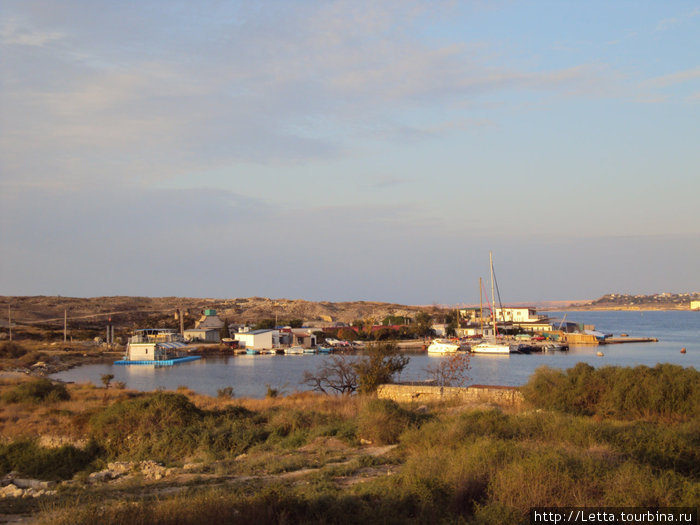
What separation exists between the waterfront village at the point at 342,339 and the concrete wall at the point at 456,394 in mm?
34586

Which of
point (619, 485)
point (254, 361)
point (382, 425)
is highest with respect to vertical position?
point (619, 485)

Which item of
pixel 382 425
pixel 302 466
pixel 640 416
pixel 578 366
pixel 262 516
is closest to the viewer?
pixel 262 516

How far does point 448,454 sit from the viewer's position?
27.6 feet

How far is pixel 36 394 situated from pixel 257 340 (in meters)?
50.8

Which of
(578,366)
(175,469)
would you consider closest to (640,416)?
(578,366)

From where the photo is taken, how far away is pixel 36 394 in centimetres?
2162

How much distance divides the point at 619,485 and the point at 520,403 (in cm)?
1172

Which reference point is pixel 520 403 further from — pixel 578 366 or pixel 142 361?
pixel 142 361

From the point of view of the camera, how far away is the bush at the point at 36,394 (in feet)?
69.4

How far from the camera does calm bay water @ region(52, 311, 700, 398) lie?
41147 millimetres

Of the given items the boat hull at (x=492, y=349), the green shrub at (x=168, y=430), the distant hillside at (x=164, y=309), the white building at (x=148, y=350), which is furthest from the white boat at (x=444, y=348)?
the green shrub at (x=168, y=430)

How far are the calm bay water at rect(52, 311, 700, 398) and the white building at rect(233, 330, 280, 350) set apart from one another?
13.9ft

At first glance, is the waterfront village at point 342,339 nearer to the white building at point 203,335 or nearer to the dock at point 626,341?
the white building at point 203,335

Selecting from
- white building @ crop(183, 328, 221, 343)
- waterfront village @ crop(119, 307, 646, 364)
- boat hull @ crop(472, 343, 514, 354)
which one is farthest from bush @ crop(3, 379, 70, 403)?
white building @ crop(183, 328, 221, 343)
